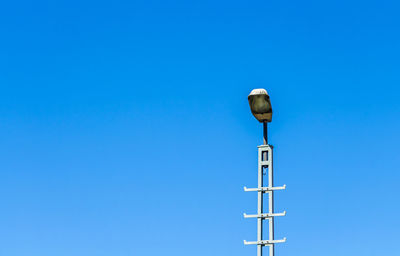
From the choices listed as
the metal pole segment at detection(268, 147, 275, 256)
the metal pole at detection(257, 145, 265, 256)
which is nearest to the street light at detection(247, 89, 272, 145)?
the metal pole segment at detection(268, 147, 275, 256)

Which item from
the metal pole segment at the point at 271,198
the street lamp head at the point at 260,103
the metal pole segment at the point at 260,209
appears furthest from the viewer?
the street lamp head at the point at 260,103

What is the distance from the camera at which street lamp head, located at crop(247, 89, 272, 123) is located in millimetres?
36562

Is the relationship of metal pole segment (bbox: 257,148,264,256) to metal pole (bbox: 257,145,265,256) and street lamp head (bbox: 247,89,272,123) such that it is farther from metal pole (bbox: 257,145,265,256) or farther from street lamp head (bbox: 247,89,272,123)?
street lamp head (bbox: 247,89,272,123)

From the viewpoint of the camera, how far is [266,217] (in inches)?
1414

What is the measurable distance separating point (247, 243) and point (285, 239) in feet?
3.82

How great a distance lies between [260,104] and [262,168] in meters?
1.85

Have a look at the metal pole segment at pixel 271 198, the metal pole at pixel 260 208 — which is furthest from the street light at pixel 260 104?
the metal pole at pixel 260 208

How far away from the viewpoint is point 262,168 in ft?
120

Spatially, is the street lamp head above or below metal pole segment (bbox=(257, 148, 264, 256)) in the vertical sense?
above

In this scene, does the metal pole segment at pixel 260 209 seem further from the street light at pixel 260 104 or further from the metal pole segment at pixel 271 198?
the street light at pixel 260 104

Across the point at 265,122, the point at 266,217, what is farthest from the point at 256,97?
the point at 266,217

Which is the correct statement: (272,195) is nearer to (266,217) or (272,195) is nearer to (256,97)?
(266,217)

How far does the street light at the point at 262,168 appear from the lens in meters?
35.7

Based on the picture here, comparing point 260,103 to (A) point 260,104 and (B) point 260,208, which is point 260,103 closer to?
(A) point 260,104
